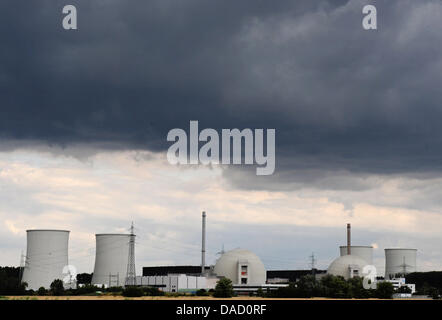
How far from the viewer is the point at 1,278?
468 feet

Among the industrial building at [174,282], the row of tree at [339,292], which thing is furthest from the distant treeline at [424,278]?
the industrial building at [174,282]

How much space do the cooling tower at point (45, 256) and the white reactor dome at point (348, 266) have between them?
72.6 metres

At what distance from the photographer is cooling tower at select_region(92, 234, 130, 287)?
480 feet

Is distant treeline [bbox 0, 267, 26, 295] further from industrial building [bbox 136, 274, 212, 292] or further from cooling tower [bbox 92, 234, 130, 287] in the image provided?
industrial building [bbox 136, 274, 212, 292]

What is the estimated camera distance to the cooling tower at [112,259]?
146250 millimetres

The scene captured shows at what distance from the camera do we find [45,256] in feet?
443

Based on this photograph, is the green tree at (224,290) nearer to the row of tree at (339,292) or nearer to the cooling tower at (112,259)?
the row of tree at (339,292)

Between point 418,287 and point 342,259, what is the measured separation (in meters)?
27.9

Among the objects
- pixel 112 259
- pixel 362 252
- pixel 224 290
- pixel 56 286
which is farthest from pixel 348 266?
pixel 56 286

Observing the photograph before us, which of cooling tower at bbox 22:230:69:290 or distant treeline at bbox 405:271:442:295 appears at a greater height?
cooling tower at bbox 22:230:69:290

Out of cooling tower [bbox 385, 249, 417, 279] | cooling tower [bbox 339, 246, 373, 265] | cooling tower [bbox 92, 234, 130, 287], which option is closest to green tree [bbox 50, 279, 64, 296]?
cooling tower [bbox 92, 234, 130, 287]
